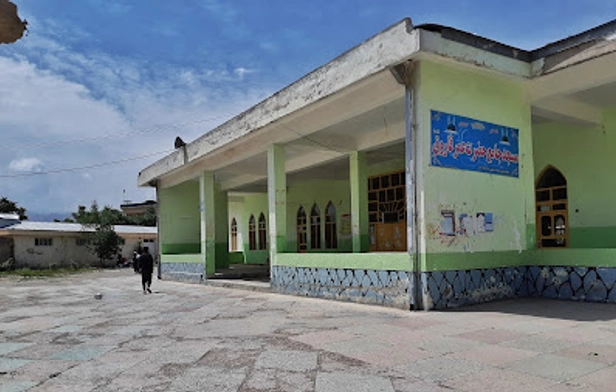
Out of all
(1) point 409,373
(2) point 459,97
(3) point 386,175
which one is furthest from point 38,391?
(3) point 386,175

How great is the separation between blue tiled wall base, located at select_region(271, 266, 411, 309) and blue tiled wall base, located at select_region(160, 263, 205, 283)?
5.46 metres

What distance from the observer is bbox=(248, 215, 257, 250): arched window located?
27328mm

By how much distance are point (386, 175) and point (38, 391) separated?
1372cm

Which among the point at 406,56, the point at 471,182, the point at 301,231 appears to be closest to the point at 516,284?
the point at 471,182

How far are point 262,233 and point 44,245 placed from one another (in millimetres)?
14819

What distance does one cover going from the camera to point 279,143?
46.5 feet

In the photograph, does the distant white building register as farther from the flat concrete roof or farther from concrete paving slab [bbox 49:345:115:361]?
concrete paving slab [bbox 49:345:115:361]

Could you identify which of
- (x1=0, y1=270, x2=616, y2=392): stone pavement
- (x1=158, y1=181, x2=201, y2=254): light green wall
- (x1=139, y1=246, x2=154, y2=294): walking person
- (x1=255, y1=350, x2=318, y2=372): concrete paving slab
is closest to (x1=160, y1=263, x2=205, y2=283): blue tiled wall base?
(x1=158, y1=181, x2=201, y2=254): light green wall

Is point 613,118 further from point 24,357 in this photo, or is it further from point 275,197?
point 24,357

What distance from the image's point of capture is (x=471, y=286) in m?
9.70

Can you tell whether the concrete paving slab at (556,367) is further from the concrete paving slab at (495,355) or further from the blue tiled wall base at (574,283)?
the blue tiled wall base at (574,283)

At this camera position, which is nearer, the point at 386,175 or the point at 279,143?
the point at 279,143

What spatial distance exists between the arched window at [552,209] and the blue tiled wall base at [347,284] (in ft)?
18.7

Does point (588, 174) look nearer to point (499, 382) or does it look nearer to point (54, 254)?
point (499, 382)
